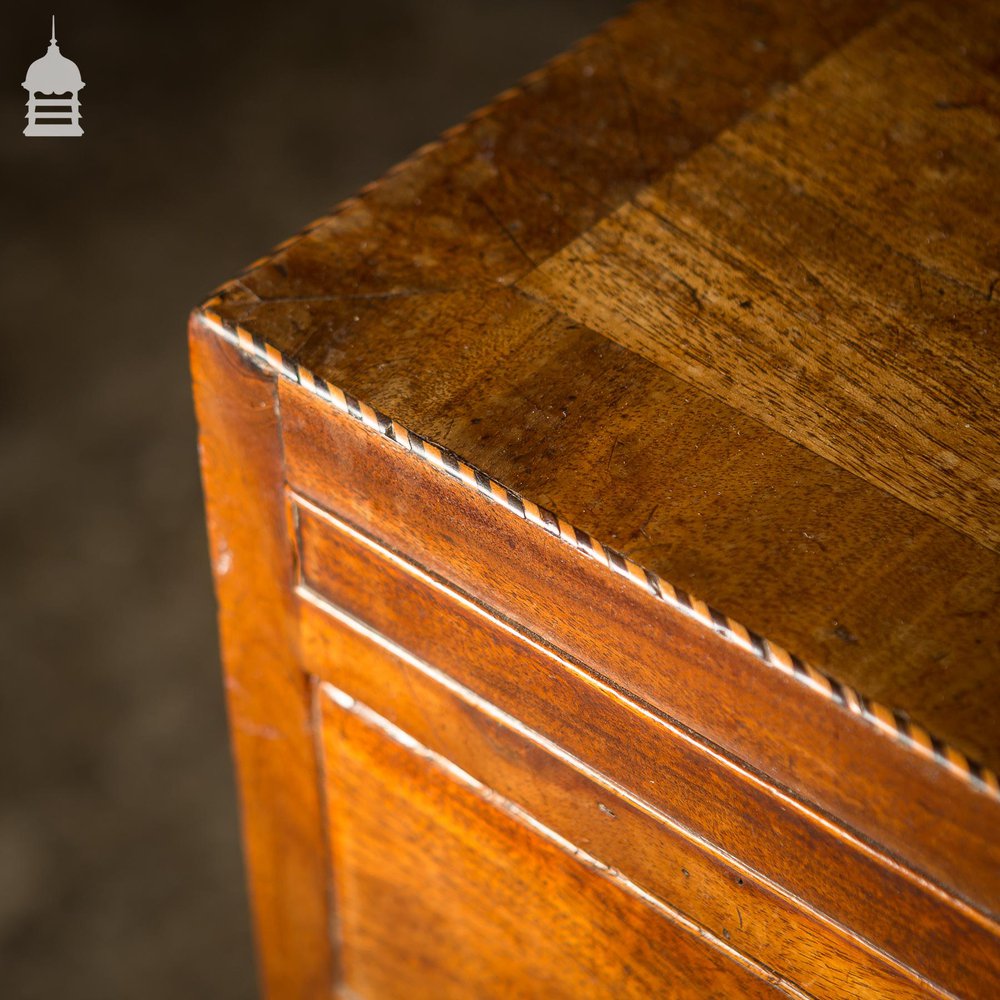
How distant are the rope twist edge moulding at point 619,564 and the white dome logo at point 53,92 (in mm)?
307

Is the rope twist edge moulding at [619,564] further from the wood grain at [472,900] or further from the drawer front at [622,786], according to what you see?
the wood grain at [472,900]

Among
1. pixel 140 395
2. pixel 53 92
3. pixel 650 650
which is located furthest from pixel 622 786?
pixel 53 92

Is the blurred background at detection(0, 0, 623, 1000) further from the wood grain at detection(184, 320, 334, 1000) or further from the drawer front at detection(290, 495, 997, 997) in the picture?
the drawer front at detection(290, 495, 997, 997)

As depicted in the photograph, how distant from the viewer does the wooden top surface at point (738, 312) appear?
45cm

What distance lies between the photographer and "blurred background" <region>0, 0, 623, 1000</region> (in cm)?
124

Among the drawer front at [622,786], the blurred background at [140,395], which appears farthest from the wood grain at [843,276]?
the blurred background at [140,395]

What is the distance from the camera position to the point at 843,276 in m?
0.55

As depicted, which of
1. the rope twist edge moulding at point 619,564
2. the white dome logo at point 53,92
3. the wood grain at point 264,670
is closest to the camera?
the rope twist edge moulding at point 619,564

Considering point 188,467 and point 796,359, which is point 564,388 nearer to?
point 796,359

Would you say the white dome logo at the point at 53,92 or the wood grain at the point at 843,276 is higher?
the wood grain at the point at 843,276

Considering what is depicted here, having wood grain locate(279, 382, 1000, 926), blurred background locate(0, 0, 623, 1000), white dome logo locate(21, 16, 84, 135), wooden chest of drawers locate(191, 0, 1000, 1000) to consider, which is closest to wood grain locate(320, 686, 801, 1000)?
wooden chest of drawers locate(191, 0, 1000, 1000)

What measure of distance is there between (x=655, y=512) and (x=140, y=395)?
4.05ft

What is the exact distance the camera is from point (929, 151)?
0.61 meters

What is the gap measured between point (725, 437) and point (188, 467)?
1.12 m
